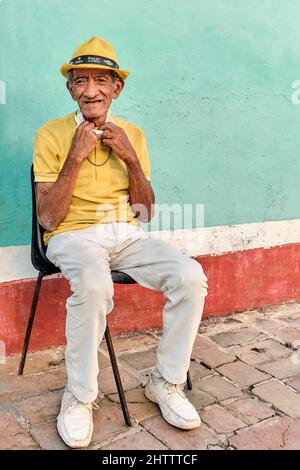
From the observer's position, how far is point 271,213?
13.7 feet

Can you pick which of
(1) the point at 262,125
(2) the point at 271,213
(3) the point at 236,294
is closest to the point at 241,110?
(1) the point at 262,125

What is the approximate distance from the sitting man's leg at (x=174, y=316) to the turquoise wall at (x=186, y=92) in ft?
3.00

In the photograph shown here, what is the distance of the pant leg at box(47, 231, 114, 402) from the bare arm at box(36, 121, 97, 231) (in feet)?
0.79

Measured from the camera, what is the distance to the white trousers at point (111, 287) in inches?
93.2

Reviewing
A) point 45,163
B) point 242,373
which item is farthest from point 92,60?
point 242,373

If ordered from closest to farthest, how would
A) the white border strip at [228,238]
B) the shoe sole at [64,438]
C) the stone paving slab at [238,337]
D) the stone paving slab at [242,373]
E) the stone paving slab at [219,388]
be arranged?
1. the shoe sole at [64,438]
2. the stone paving slab at [219,388]
3. the stone paving slab at [242,373]
4. the stone paving slab at [238,337]
5. the white border strip at [228,238]

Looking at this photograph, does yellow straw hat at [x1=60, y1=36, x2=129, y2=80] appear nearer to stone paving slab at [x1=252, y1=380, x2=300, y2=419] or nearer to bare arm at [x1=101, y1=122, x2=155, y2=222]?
bare arm at [x1=101, y1=122, x2=155, y2=222]

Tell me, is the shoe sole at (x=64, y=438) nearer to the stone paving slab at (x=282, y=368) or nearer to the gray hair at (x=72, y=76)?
the stone paving slab at (x=282, y=368)

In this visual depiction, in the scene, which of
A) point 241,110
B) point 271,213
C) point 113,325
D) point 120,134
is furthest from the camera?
point 271,213

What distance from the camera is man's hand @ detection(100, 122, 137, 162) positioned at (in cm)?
270

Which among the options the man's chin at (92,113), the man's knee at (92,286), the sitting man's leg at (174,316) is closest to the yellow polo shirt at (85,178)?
the man's chin at (92,113)

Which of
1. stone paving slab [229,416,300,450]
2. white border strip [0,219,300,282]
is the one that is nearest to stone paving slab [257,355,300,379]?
stone paving slab [229,416,300,450]

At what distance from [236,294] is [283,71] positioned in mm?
1676
